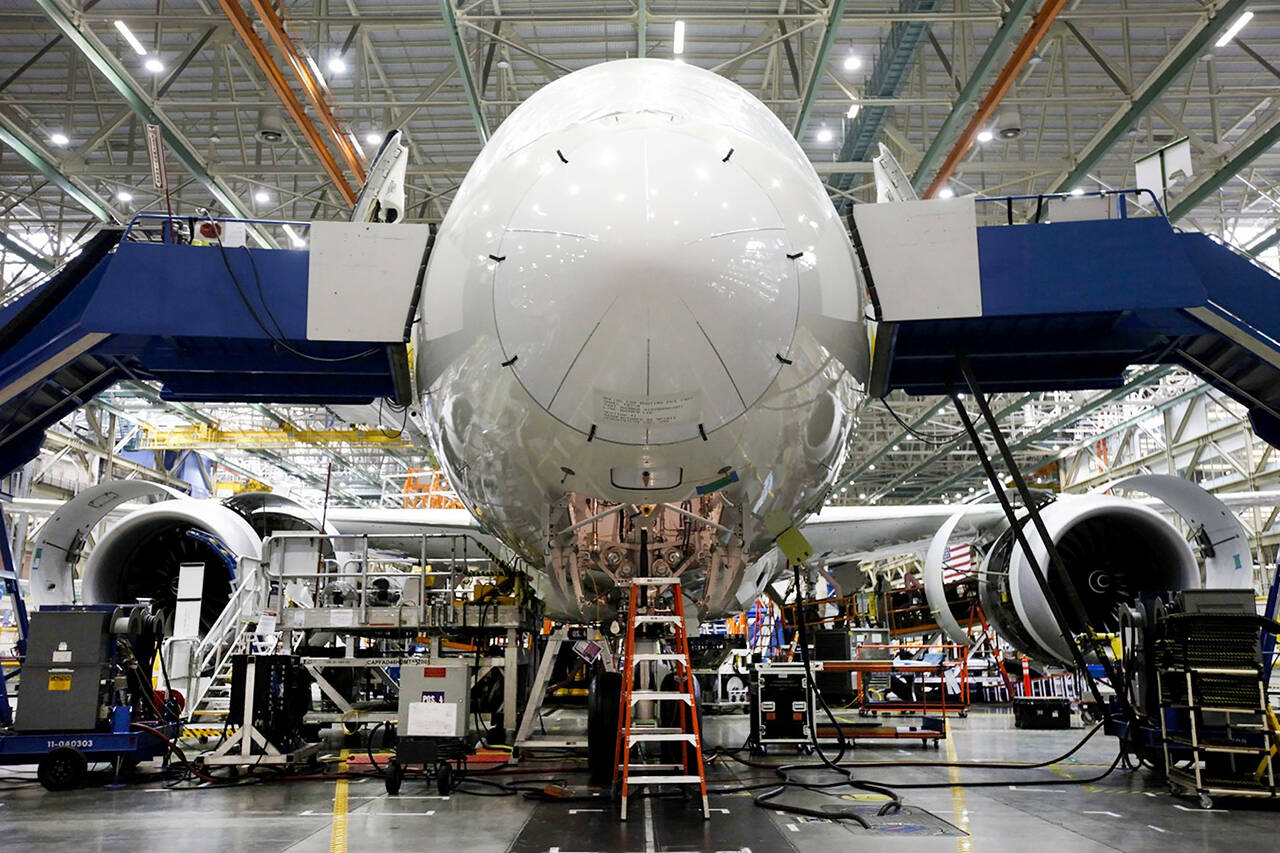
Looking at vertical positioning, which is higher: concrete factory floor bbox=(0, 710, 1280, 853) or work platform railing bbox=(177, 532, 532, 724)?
work platform railing bbox=(177, 532, 532, 724)

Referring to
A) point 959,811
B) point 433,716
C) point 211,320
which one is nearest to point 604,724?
point 433,716

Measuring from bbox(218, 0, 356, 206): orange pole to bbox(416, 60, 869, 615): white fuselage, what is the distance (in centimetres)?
908

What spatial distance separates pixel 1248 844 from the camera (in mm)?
5211

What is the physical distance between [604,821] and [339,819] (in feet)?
5.41

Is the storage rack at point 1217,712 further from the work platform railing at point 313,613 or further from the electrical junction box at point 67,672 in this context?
the electrical junction box at point 67,672

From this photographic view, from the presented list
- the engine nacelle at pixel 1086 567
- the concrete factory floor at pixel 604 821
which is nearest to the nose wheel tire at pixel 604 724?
the concrete factory floor at pixel 604 821

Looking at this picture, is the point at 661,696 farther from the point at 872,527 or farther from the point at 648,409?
the point at 872,527

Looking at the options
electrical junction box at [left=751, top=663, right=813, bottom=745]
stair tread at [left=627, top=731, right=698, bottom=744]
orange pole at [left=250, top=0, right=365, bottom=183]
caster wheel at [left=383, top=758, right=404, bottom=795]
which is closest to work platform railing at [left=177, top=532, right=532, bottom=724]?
caster wheel at [left=383, top=758, right=404, bottom=795]

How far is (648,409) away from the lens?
441 cm

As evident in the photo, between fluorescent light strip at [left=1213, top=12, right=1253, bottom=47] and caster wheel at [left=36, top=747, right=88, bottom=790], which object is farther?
fluorescent light strip at [left=1213, top=12, right=1253, bottom=47]

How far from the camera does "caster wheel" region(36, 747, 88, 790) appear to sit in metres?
7.73

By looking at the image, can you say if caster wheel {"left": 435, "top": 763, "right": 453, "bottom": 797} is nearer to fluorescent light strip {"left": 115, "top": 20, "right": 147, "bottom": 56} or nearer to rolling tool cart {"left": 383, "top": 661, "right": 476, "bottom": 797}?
rolling tool cart {"left": 383, "top": 661, "right": 476, "bottom": 797}

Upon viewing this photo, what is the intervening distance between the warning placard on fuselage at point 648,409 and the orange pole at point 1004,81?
9.99 metres

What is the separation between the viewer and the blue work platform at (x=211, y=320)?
6.21 m
